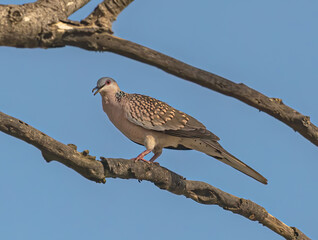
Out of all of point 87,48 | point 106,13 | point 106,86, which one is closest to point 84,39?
point 87,48

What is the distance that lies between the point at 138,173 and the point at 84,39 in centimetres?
179

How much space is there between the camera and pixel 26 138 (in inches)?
154

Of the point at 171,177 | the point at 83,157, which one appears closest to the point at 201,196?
the point at 171,177

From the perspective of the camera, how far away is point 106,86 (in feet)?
20.5

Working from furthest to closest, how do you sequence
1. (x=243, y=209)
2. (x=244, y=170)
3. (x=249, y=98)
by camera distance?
(x=244, y=170) → (x=243, y=209) → (x=249, y=98)

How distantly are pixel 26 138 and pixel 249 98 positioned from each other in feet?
5.57

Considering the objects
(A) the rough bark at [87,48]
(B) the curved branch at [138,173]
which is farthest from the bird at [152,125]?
(A) the rough bark at [87,48]

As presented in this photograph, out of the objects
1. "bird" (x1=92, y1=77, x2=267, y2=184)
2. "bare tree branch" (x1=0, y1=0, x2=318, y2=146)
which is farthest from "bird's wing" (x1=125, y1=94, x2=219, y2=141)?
"bare tree branch" (x1=0, y1=0, x2=318, y2=146)

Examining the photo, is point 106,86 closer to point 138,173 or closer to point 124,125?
point 124,125

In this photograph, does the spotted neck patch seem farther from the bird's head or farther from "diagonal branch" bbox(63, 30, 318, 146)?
"diagonal branch" bbox(63, 30, 318, 146)

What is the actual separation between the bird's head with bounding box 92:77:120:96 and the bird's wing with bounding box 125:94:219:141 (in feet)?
0.70

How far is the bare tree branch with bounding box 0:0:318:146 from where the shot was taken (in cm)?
355

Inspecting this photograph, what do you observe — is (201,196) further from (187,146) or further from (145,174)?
(187,146)

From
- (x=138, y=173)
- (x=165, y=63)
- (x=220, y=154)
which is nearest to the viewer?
(x=165, y=63)
